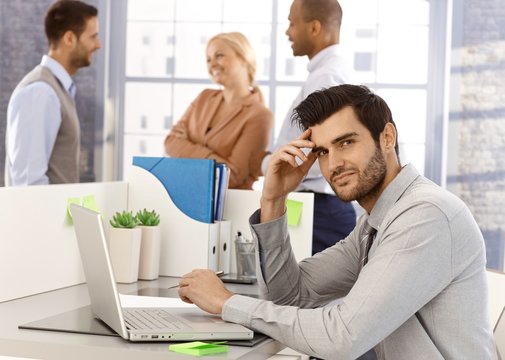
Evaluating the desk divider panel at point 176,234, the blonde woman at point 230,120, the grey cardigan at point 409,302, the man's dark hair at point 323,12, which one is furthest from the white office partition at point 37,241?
the blonde woman at point 230,120

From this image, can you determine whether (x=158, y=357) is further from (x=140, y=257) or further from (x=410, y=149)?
(x=410, y=149)

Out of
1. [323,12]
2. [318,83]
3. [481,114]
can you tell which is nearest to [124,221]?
[318,83]

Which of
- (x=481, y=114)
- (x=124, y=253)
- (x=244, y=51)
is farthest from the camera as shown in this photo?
(x=481, y=114)

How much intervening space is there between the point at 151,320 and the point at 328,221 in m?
1.68

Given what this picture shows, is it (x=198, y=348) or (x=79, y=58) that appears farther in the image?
(x=79, y=58)

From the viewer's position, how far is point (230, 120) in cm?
448

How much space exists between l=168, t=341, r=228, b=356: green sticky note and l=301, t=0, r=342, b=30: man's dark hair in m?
2.27

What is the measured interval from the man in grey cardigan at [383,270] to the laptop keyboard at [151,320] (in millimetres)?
76

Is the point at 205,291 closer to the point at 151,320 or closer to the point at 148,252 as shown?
the point at 151,320

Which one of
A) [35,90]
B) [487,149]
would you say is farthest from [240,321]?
[487,149]

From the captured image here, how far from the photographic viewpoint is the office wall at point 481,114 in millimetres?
5031

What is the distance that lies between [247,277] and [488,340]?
1043mm

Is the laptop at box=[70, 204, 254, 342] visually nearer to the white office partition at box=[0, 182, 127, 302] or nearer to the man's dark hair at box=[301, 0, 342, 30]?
the white office partition at box=[0, 182, 127, 302]

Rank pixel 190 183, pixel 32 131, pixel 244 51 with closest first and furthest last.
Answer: pixel 190 183 → pixel 32 131 → pixel 244 51
